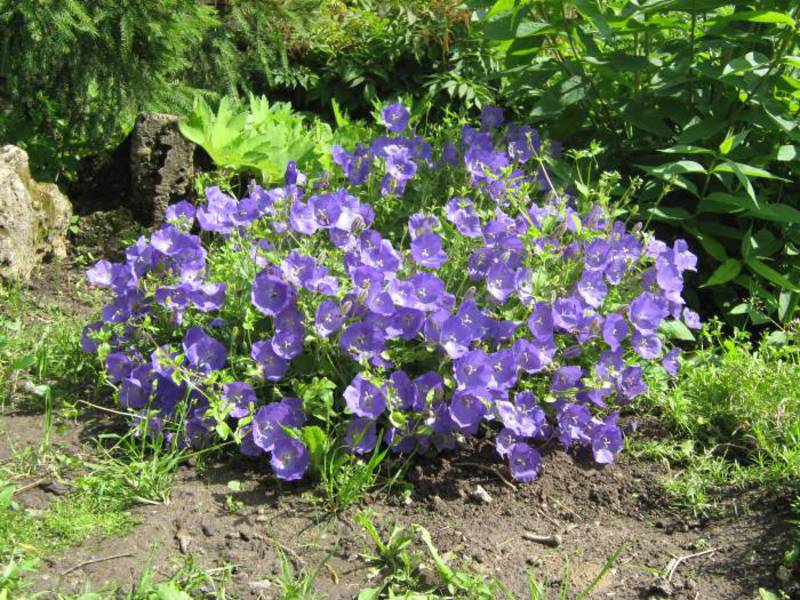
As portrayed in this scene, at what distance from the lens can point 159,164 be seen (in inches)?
168

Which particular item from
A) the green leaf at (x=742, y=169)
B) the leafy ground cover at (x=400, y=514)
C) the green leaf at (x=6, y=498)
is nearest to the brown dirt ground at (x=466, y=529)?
the leafy ground cover at (x=400, y=514)

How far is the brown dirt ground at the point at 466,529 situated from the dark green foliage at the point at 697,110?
45.0 inches

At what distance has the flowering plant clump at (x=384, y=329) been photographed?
2.79 m

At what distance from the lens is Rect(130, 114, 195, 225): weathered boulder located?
4.20 m

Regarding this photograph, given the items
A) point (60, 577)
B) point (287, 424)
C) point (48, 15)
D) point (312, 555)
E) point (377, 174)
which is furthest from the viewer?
point (48, 15)

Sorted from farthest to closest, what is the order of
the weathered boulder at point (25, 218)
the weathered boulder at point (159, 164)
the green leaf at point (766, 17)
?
the weathered boulder at point (159, 164) → the weathered boulder at point (25, 218) → the green leaf at point (766, 17)

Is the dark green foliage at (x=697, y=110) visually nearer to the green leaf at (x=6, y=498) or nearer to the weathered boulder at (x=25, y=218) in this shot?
the weathered boulder at (x=25, y=218)

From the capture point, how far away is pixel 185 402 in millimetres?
2848

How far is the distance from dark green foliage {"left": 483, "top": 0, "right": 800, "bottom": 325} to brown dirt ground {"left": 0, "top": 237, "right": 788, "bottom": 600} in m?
1.14

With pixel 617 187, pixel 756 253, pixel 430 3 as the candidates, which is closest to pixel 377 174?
pixel 617 187

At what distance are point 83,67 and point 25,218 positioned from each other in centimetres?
88

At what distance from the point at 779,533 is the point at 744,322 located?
143 centimetres

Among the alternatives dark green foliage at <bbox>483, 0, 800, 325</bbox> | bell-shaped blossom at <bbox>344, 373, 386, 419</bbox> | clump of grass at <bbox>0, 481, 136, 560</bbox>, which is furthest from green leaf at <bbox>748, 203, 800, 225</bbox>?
clump of grass at <bbox>0, 481, 136, 560</bbox>

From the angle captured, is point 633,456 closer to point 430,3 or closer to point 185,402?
point 185,402
